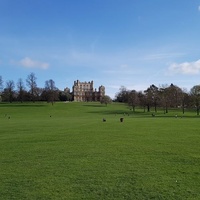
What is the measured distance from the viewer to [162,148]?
16141 millimetres

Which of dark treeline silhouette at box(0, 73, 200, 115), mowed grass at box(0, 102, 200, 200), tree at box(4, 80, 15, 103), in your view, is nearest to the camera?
mowed grass at box(0, 102, 200, 200)

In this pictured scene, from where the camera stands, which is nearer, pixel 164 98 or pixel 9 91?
pixel 164 98

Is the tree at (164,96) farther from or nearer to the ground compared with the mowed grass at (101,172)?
farther from the ground

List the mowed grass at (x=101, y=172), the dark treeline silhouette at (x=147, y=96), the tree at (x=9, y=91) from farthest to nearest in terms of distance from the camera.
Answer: the tree at (x=9, y=91)
the dark treeline silhouette at (x=147, y=96)
the mowed grass at (x=101, y=172)

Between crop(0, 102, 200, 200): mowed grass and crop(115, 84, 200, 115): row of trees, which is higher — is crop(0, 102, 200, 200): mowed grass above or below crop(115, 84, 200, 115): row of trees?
below

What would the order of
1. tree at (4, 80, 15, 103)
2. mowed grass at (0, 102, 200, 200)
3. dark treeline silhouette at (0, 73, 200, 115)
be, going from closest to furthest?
mowed grass at (0, 102, 200, 200) → dark treeline silhouette at (0, 73, 200, 115) → tree at (4, 80, 15, 103)

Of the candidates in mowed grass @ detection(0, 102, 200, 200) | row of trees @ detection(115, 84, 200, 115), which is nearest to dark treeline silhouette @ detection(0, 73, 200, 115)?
row of trees @ detection(115, 84, 200, 115)

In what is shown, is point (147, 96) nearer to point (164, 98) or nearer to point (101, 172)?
point (164, 98)

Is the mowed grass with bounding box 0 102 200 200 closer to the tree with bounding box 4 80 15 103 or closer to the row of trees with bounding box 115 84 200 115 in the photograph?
the row of trees with bounding box 115 84 200 115

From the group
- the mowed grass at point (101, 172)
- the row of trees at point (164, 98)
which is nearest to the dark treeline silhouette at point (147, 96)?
the row of trees at point (164, 98)

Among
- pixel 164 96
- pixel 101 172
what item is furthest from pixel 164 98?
pixel 101 172

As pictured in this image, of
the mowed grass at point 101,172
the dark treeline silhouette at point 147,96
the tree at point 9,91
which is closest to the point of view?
the mowed grass at point 101,172

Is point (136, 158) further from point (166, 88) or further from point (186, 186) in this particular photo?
point (166, 88)

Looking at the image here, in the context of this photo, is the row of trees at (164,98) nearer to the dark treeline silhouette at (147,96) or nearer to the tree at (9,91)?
the dark treeline silhouette at (147,96)
